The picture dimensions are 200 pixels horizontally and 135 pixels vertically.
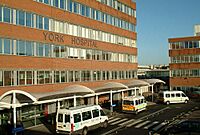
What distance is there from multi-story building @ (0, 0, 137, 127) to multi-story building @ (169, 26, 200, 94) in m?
15.6

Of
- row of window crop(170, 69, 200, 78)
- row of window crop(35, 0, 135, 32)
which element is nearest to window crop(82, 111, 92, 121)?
row of window crop(35, 0, 135, 32)

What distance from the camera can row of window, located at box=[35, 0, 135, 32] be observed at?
34.6 meters

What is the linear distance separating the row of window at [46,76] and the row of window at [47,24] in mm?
5088

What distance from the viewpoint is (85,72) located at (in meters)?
39.5

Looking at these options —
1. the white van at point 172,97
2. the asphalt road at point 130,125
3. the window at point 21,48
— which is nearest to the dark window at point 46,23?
the window at point 21,48

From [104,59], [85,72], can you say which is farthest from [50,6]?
[104,59]

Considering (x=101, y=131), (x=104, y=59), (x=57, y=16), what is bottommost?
(x=101, y=131)

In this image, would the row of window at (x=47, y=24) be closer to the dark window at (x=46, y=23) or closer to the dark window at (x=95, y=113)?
the dark window at (x=46, y=23)

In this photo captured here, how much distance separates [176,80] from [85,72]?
31.2m

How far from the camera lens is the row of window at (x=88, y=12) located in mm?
34600

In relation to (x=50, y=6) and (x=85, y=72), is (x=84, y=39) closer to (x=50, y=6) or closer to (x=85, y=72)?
(x=85, y=72)

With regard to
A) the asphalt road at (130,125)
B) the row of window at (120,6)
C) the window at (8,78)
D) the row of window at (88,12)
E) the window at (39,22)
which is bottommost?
the asphalt road at (130,125)

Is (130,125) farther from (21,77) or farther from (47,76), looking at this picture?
(21,77)

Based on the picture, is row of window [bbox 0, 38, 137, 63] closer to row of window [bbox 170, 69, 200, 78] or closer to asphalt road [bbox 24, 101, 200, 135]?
asphalt road [bbox 24, 101, 200, 135]
